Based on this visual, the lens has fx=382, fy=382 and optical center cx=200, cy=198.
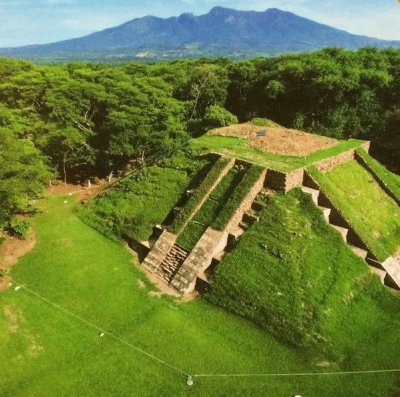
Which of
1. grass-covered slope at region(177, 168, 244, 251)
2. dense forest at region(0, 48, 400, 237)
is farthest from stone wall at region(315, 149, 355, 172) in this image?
dense forest at region(0, 48, 400, 237)

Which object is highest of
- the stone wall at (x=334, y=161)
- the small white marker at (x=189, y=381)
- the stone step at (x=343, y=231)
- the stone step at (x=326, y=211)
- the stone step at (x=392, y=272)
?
the stone wall at (x=334, y=161)

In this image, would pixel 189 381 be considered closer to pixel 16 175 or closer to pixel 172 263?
pixel 172 263

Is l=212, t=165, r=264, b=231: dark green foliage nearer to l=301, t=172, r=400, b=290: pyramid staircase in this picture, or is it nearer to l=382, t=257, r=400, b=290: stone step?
l=301, t=172, r=400, b=290: pyramid staircase

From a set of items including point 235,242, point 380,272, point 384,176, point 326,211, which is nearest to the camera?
point 380,272

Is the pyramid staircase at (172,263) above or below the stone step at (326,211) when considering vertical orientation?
below

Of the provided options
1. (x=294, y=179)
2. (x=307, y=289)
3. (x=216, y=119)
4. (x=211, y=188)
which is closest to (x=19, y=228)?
(x=211, y=188)

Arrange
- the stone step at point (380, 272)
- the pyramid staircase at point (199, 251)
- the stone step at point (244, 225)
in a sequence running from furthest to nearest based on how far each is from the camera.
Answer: the stone step at point (244, 225), the pyramid staircase at point (199, 251), the stone step at point (380, 272)

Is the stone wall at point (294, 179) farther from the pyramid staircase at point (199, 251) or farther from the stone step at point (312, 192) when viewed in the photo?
the pyramid staircase at point (199, 251)

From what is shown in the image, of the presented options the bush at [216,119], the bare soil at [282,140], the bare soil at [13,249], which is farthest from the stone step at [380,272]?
the bush at [216,119]
